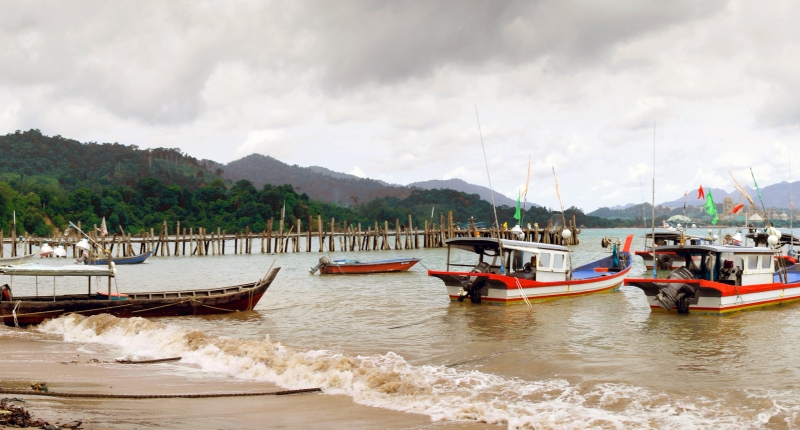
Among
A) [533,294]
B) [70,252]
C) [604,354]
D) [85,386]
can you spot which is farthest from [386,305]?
[70,252]

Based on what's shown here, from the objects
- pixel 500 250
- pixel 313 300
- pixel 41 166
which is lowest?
pixel 313 300

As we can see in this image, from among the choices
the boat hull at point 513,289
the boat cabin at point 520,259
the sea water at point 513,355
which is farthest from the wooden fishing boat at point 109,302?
the boat cabin at point 520,259

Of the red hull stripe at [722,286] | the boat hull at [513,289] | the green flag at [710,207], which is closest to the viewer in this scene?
the red hull stripe at [722,286]

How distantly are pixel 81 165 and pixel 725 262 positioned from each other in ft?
430

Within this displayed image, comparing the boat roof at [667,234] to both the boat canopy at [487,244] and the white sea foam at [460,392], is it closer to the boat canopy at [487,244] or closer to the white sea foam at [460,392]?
the boat canopy at [487,244]

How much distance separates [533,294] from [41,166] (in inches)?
4800

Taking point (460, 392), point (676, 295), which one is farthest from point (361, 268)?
point (460, 392)

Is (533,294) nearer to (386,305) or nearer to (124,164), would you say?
(386,305)

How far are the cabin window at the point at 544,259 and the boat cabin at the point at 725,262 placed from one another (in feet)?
12.1

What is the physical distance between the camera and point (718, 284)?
677 inches

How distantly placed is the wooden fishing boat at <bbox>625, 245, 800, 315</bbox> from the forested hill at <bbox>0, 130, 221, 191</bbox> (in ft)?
339

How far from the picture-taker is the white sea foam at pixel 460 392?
27.3ft

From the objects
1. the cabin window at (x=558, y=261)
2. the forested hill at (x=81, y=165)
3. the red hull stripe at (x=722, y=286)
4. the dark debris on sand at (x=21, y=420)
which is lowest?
the dark debris on sand at (x=21, y=420)

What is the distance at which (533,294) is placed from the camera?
20.2 meters
